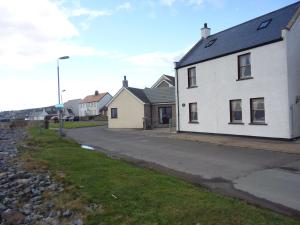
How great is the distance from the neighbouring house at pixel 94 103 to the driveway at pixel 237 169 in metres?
79.5

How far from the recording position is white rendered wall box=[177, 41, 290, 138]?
61.0 ft

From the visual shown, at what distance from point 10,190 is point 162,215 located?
5.81 meters

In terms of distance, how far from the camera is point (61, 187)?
9438 millimetres

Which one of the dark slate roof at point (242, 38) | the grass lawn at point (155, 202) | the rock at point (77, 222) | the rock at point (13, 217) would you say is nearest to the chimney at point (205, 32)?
the dark slate roof at point (242, 38)

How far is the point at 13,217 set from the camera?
7.25 meters

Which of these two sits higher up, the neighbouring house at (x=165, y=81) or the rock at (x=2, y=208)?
the neighbouring house at (x=165, y=81)

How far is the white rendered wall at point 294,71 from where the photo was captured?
1839 cm

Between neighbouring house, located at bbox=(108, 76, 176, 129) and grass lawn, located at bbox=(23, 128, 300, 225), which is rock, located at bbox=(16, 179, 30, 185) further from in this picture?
neighbouring house, located at bbox=(108, 76, 176, 129)

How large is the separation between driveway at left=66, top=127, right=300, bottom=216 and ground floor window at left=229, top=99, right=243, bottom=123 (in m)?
4.37

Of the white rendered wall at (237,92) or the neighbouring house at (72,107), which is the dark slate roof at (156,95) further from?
the neighbouring house at (72,107)

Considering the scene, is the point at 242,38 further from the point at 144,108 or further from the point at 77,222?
the point at 77,222

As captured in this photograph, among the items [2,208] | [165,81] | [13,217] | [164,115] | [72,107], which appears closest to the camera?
[13,217]

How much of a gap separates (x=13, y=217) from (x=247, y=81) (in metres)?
17.1

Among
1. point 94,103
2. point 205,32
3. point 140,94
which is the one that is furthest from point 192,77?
point 94,103
